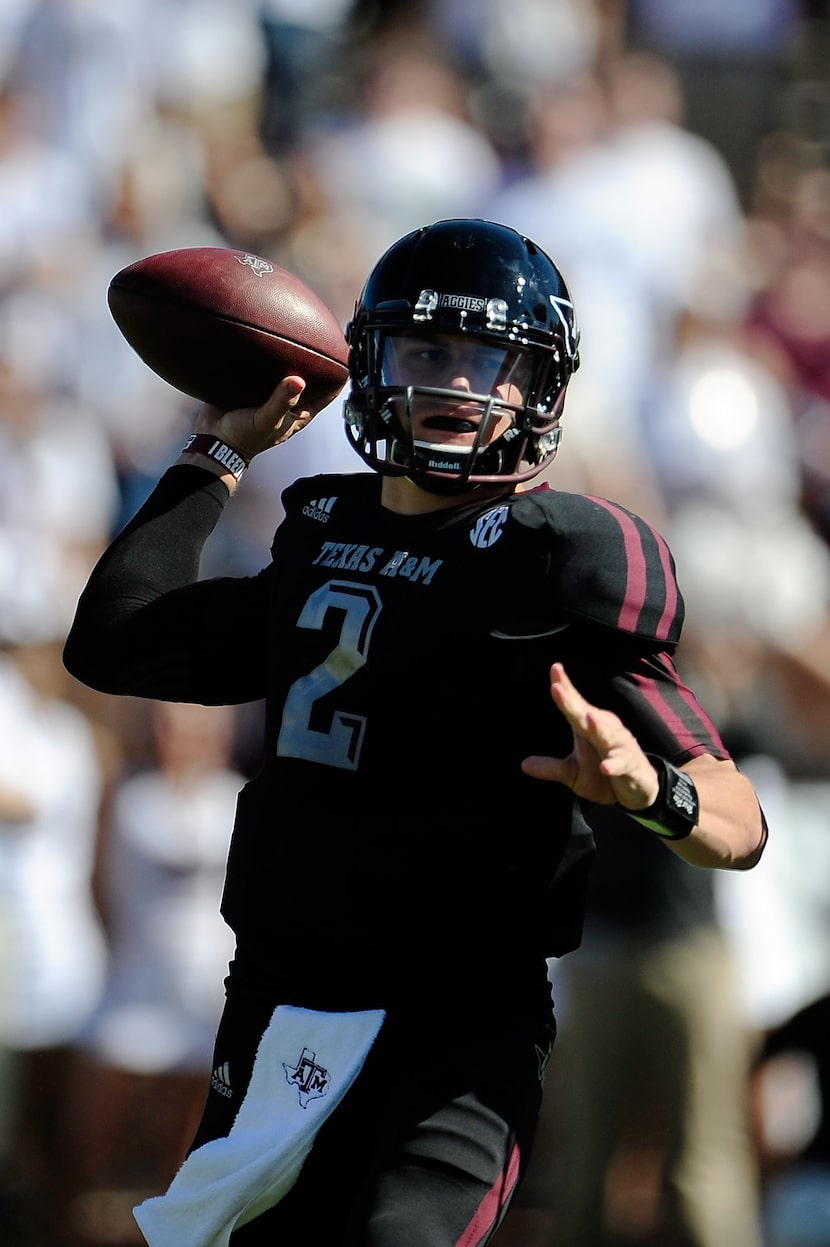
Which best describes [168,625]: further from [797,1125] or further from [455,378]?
[797,1125]

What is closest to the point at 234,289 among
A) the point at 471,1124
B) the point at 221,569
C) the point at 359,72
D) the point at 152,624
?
the point at 152,624

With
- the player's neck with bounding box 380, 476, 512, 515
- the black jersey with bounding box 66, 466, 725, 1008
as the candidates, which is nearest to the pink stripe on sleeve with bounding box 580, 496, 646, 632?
the black jersey with bounding box 66, 466, 725, 1008

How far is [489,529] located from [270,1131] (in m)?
0.95

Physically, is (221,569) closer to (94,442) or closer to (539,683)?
(94,442)

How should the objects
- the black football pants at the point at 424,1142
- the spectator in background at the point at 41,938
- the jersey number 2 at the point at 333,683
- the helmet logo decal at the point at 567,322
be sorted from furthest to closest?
the spectator in background at the point at 41,938 → the helmet logo decal at the point at 567,322 → the jersey number 2 at the point at 333,683 → the black football pants at the point at 424,1142

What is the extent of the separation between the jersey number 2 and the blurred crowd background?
2.57 m

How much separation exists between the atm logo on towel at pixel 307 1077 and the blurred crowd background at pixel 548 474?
2.61 meters

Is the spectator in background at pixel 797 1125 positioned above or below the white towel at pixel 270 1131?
below

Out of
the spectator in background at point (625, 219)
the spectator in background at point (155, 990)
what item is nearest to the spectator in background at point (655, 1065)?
the spectator in background at point (155, 990)

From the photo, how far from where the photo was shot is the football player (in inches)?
94.5

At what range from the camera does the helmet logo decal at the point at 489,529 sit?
Result: 2.52 meters

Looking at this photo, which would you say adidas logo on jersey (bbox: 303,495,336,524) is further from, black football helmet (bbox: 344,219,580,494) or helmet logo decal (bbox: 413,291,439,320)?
helmet logo decal (bbox: 413,291,439,320)

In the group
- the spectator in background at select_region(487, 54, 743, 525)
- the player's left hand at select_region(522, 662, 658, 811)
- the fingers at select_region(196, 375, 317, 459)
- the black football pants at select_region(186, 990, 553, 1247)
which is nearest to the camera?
the player's left hand at select_region(522, 662, 658, 811)

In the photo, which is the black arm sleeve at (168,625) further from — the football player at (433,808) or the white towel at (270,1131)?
the white towel at (270,1131)
